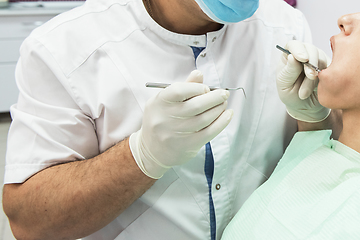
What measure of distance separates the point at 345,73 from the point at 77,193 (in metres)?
0.81

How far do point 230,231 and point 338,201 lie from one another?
33 cm

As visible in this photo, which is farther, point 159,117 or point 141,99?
point 141,99

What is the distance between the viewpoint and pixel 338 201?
0.84 meters

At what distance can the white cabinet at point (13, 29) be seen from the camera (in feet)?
10.3

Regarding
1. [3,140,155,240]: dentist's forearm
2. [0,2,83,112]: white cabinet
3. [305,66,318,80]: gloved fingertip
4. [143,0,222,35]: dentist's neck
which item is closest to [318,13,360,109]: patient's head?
[305,66,318,80]: gloved fingertip

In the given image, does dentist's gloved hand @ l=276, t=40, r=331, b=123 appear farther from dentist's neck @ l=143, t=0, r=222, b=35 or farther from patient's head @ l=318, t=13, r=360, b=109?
dentist's neck @ l=143, t=0, r=222, b=35

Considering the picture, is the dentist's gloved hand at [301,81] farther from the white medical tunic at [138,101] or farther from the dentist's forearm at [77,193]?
the dentist's forearm at [77,193]

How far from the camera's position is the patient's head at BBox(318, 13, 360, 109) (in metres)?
0.86

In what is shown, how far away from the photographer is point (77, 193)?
A: 0.93m

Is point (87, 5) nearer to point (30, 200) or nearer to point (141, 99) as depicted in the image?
point (141, 99)

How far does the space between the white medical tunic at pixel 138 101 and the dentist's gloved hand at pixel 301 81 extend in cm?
10

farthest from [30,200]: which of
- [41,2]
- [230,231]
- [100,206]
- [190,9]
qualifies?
[41,2]

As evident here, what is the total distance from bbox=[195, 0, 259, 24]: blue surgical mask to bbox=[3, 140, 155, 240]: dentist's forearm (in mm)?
462

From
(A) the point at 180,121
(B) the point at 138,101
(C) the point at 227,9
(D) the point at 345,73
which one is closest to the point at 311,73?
(D) the point at 345,73
